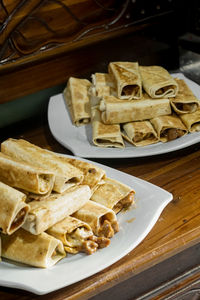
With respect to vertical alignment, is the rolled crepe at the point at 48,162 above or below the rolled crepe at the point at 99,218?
above

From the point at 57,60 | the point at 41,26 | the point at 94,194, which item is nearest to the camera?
the point at 94,194

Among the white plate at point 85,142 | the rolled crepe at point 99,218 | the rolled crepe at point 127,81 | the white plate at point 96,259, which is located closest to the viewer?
the white plate at point 96,259

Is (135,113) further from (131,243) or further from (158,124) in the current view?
(131,243)

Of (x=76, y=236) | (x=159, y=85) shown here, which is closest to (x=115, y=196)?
(x=76, y=236)

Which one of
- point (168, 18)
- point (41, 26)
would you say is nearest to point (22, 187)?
point (41, 26)

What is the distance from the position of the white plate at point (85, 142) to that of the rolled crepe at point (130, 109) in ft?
0.27

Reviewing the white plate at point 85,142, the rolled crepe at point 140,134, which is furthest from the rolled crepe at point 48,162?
the rolled crepe at point 140,134

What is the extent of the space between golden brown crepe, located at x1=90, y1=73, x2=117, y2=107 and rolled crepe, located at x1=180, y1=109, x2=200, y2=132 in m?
0.23

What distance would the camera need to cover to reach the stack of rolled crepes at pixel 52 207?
3.15ft

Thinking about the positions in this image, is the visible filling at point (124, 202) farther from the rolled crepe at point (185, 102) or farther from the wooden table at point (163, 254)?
the rolled crepe at point (185, 102)

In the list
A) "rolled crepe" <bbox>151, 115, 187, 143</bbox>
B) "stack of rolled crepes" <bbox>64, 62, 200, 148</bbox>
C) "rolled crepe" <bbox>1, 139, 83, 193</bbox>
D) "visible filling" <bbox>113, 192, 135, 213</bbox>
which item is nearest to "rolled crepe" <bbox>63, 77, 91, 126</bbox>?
"stack of rolled crepes" <bbox>64, 62, 200, 148</bbox>

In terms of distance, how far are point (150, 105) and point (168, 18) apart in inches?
22.8

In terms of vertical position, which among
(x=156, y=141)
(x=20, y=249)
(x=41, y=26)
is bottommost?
(x=156, y=141)

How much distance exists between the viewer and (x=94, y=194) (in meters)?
1.13
